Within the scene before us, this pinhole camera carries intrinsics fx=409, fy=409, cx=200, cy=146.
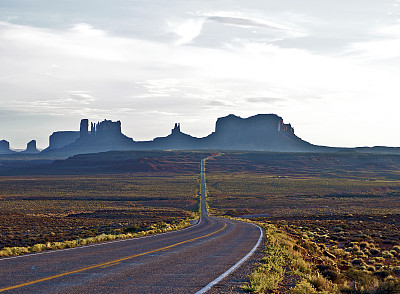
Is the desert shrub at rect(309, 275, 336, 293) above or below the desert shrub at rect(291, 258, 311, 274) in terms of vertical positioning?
above

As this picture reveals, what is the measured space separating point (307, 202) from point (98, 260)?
7529cm

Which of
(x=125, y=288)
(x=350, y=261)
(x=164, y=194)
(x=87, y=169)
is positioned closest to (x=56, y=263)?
(x=125, y=288)

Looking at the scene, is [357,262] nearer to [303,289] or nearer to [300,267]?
[300,267]

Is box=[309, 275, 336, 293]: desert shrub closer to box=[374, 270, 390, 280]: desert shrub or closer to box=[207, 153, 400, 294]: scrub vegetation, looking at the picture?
box=[207, 153, 400, 294]: scrub vegetation

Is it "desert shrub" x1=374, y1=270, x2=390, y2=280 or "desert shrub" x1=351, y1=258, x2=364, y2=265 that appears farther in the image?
Answer: "desert shrub" x1=351, y1=258, x2=364, y2=265

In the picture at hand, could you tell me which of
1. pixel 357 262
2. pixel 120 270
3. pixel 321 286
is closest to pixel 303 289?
pixel 321 286

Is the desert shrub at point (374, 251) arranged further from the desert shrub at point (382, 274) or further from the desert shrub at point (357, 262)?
the desert shrub at point (382, 274)

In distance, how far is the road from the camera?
29.2 feet

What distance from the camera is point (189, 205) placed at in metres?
80.8

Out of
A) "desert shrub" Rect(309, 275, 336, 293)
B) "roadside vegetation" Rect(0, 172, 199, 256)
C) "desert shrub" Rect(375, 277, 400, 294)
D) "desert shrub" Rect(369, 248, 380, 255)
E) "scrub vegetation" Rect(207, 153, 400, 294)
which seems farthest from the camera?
"roadside vegetation" Rect(0, 172, 199, 256)

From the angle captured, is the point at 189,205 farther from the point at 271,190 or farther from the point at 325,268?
the point at 325,268

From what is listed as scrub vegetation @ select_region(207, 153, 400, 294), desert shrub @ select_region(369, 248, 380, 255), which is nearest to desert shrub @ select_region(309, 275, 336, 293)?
scrub vegetation @ select_region(207, 153, 400, 294)

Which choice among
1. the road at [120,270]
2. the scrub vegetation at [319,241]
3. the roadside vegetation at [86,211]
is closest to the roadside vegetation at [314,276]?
the scrub vegetation at [319,241]

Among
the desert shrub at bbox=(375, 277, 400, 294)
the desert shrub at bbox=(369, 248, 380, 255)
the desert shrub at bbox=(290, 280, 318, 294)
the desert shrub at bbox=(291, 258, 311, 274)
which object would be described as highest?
the desert shrub at bbox=(290, 280, 318, 294)
